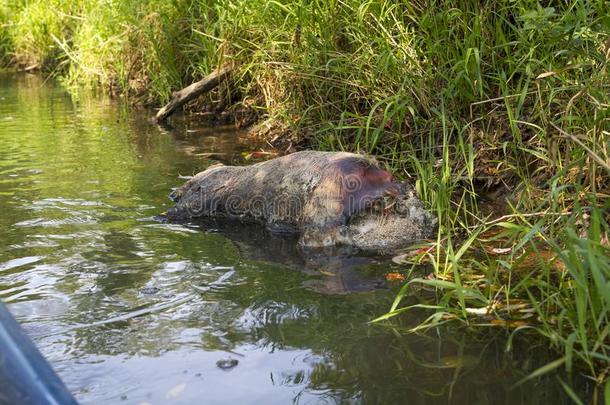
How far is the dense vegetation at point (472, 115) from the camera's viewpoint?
9.68ft

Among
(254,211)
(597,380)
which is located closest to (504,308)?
(597,380)

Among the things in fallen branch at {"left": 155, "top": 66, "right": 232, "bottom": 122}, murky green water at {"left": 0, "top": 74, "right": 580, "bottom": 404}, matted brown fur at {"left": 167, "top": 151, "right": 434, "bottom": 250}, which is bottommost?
murky green water at {"left": 0, "top": 74, "right": 580, "bottom": 404}

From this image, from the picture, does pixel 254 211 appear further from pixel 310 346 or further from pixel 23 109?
pixel 23 109

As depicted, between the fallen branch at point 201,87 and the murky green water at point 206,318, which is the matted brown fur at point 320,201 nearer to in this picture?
the murky green water at point 206,318

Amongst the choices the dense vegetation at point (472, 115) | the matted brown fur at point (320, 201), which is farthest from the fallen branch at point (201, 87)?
the matted brown fur at point (320, 201)

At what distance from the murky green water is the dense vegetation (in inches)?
9.0

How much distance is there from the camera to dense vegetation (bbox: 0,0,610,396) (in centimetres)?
295

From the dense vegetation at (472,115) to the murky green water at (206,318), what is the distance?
0.75ft

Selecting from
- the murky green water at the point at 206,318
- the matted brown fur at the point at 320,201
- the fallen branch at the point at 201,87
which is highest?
the fallen branch at the point at 201,87

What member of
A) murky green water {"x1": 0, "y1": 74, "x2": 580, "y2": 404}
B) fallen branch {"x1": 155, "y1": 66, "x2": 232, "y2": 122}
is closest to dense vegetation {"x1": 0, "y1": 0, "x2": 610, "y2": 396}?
fallen branch {"x1": 155, "y1": 66, "x2": 232, "y2": 122}

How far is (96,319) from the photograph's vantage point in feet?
10.1

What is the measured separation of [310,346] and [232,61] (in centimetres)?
493

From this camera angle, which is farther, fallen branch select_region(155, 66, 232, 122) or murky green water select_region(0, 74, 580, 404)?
fallen branch select_region(155, 66, 232, 122)

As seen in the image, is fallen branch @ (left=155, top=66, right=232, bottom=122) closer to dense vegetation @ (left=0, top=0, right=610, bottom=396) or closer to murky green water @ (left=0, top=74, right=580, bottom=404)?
dense vegetation @ (left=0, top=0, right=610, bottom=396)
